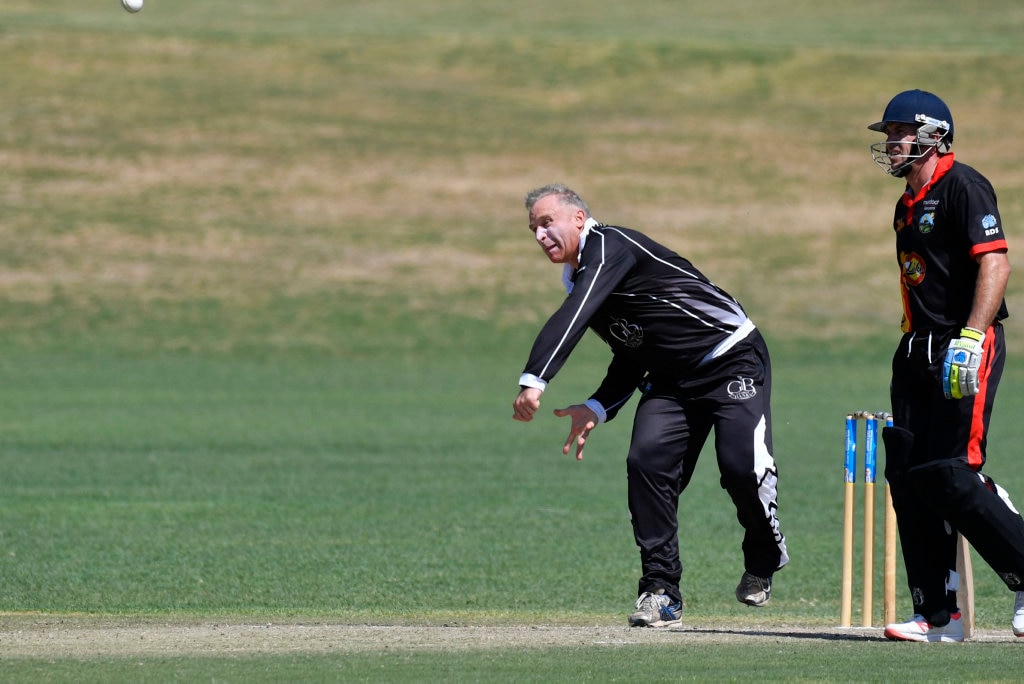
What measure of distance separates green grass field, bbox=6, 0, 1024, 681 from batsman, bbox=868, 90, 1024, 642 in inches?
16.6

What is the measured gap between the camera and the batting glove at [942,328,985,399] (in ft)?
22.0

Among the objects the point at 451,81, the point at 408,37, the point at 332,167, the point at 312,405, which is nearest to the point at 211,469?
the point at 312,405

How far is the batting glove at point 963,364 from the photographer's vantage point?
265 inches

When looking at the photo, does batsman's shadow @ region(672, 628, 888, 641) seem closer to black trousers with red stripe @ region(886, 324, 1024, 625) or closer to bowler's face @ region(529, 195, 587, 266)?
black trousers with red stripe @ region(886, 324, 1024, 625)

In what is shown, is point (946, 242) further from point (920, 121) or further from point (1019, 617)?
point (1019, 617)

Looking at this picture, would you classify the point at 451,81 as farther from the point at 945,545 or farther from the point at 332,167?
the point at 945,545

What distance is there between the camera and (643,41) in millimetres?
51875

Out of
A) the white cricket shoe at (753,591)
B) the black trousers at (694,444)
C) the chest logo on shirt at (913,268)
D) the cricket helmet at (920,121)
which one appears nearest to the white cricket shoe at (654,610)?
the black trousers at (694,444)

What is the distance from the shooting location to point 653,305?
774 cm

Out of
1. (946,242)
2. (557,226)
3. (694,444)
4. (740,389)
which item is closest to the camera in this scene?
(946,242)

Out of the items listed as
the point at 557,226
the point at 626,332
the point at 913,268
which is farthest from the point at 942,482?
the point at 557,226

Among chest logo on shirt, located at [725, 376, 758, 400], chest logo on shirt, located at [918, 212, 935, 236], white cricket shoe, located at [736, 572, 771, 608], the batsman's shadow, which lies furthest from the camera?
white cricket shoe, located at [736, 572, 771, 608]

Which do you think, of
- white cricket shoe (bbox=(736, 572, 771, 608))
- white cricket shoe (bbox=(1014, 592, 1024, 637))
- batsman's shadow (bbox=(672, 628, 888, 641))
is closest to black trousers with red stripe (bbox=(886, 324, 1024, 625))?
white cricket shoe (bbox=(1014, 592, 1024, 637))

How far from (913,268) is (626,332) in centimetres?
137
